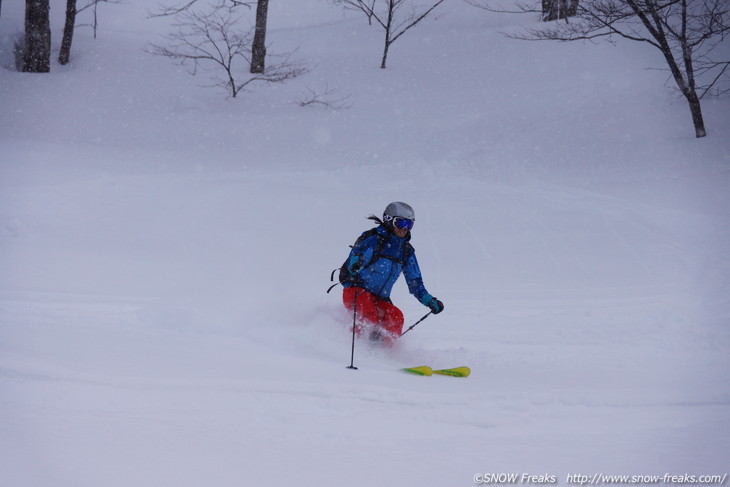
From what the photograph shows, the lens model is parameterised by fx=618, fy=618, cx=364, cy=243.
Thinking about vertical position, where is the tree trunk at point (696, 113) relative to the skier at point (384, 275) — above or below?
above

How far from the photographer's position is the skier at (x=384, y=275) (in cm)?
634

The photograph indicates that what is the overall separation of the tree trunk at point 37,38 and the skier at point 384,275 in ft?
55.7

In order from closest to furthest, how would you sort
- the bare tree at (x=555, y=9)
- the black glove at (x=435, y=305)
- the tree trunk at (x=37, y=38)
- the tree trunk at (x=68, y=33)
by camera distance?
the black glove at (x=435, y=305), the tree trunk at (x=37, y=38), the tree trunk at (x=68, y=33), the bare tree at (x=555, y=9)

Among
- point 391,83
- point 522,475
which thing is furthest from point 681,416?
point 391,83

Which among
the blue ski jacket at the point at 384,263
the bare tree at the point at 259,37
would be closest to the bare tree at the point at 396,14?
the bare tree at the point at 259,37

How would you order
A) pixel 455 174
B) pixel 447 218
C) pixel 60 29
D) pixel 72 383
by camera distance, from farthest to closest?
pixel 60 29, pixel 455 174, pixel 447 218, pixel 72 383

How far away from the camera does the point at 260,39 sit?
770 inches

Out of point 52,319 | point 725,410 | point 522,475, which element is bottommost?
point 52,319

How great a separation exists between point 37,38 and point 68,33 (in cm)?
164

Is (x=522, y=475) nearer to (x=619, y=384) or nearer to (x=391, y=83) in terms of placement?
(x=619, y=384)

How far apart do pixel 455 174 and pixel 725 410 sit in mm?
10959

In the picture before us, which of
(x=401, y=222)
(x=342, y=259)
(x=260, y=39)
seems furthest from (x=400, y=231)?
(x=260, y=39)

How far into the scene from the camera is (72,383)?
389cm

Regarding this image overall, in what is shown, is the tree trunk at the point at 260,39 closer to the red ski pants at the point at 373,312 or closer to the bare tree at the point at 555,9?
the bare tree at the point at 555,9
